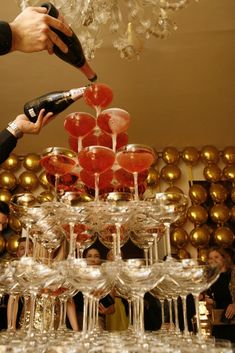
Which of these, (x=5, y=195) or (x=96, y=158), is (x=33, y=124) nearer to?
(x=96, y=158)

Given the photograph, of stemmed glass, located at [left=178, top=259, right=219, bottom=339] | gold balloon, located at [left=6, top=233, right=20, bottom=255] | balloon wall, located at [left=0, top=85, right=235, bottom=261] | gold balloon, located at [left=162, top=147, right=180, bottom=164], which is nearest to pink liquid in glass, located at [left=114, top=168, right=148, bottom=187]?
stemmed glass, located at [left=178, top=259, right=219, bottom=339]

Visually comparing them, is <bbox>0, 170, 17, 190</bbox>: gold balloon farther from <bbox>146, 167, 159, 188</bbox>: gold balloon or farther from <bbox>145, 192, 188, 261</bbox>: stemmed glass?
<bbox>145, 192, 188, 261</bbox>: stemmed glass

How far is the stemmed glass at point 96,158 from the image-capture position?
1.17 metres

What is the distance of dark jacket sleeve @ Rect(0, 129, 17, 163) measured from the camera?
1.26 metres

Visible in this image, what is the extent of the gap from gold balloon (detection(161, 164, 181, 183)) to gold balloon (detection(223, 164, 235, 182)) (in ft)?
1.38

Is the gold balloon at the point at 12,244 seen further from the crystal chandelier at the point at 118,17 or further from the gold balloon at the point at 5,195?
the crystal chandelier at the point at 118,17

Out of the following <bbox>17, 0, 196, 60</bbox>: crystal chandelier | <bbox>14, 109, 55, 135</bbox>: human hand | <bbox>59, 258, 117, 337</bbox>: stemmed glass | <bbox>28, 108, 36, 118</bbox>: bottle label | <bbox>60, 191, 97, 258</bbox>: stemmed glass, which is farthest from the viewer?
<bbox>17, 0, 196, 60</bbox>: crystal chandelier

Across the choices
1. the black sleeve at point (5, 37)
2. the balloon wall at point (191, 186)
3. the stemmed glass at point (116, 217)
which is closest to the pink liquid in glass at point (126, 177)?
the stemmed glass at point (116, 217)

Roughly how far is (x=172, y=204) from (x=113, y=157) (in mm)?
234

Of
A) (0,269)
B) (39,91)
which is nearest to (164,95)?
(39,91)

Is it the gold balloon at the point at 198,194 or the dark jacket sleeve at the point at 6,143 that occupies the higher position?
the gold balloon at the point at 198,194

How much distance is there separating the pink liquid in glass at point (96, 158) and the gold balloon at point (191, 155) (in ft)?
8.50

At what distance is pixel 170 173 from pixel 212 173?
384 mm

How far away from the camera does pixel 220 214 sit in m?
3.41
